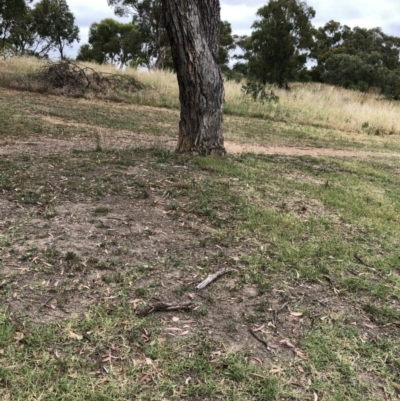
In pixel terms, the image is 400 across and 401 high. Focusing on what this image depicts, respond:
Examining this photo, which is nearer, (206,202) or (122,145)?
(206,202)

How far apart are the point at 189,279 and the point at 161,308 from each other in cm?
36

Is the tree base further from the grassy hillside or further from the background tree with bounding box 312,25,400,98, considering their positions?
the background tree with bounding box 312,25,400,98

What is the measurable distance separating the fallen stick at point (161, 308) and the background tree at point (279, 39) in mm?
21575

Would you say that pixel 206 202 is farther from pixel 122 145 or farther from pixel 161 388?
pixel 122 145

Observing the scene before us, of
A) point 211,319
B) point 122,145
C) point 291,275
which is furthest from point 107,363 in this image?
point 122,145

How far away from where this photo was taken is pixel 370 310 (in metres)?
2.51

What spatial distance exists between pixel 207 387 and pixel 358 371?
75 centimetres

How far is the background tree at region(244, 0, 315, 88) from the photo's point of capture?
70.0ft

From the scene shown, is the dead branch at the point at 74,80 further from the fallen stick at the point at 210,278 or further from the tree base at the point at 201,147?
the fallen stick at the point at 210,278

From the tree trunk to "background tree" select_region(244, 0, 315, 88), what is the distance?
1811 cm

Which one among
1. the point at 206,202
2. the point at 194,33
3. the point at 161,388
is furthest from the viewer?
the point at 194,33

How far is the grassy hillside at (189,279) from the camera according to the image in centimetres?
185

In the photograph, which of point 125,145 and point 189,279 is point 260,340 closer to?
A: point 189,279

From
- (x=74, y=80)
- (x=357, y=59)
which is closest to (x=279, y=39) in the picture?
(x=357, y=59)
